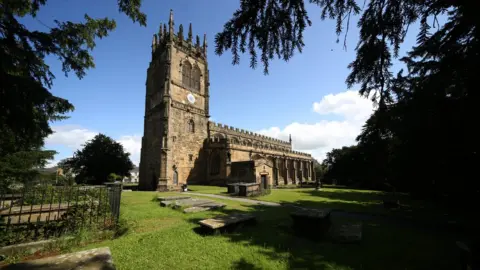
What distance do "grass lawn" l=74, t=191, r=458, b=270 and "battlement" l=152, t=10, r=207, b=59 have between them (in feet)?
87.6

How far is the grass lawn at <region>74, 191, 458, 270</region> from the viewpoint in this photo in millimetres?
4531

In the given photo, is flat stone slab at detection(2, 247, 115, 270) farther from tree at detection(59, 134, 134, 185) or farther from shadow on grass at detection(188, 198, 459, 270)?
tree at detection(59, 134, 134, 185)

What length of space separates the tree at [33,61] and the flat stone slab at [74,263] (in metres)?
2.43

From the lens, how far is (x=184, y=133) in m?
27.0

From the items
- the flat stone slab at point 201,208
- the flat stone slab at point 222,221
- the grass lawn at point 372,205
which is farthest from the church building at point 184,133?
Result: the flat stone slab at point 222,221

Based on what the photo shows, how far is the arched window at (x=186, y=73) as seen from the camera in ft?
96.3

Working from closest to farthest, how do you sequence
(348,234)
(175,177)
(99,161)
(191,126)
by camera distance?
(348,234)
(175,177)
(191,126)
(99,161)

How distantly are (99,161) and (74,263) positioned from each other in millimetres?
37020

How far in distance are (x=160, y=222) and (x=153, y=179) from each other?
1891 centimetres

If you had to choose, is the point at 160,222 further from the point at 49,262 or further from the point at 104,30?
the point at 104,30

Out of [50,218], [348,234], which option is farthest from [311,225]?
[50,218]

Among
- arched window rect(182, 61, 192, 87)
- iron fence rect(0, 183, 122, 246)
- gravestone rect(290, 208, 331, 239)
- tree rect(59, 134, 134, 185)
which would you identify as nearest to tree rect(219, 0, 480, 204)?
gravestone rect(290, 208, 331, 239)

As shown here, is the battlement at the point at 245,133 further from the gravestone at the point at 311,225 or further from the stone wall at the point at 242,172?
the gravestone at the point at 311,225

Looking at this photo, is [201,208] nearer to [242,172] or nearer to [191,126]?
[242,172]
